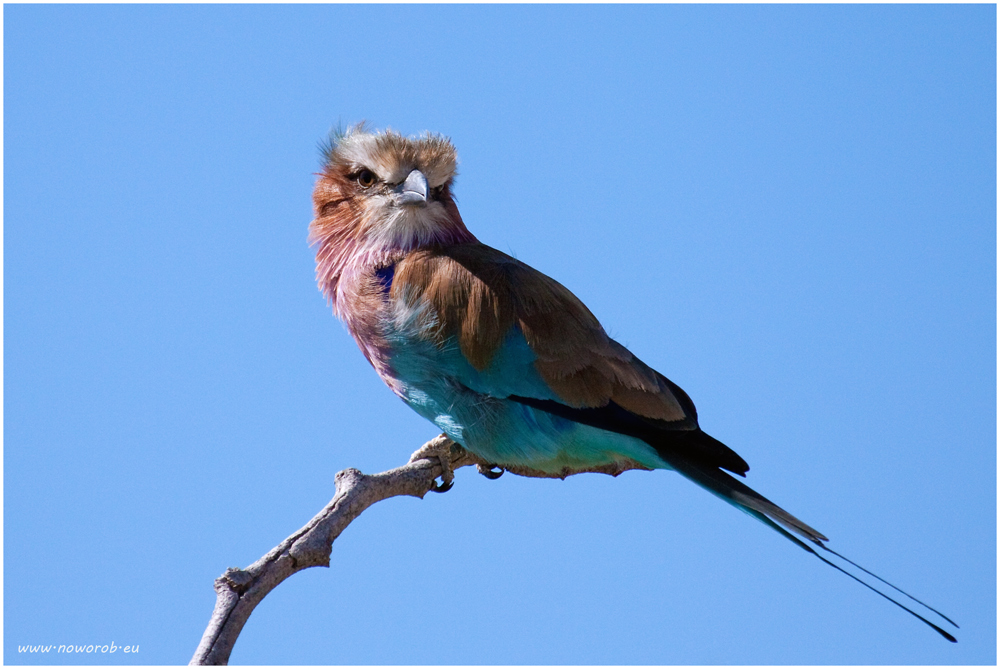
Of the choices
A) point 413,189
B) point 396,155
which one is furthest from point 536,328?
point 396,155

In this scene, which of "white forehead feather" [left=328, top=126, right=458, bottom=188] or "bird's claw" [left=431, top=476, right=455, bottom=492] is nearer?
"white forehead feather" [left=328, top=126, right=458, bottom=188]

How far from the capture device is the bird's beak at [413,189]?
3.50 m

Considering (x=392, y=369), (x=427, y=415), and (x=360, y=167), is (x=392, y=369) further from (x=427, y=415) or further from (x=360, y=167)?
(x=360, y=167)

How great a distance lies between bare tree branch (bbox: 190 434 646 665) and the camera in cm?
283

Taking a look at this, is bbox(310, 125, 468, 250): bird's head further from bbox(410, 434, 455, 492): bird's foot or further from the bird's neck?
bbox(410, 434, 455, 492): bird's foot

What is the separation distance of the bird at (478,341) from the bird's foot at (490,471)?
372mm

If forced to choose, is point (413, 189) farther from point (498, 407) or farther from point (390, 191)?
point (498, 407)

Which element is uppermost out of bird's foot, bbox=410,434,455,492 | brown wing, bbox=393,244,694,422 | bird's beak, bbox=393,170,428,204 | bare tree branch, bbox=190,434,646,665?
bird's beak, bbox=393,170,428,204

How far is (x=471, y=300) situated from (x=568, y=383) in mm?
438

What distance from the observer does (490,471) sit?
162 inches

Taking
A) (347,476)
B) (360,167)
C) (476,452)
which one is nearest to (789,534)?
(476,452)

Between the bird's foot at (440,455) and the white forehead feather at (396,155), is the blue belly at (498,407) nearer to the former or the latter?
the bird's foot at (440,455)

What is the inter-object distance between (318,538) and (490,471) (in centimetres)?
111

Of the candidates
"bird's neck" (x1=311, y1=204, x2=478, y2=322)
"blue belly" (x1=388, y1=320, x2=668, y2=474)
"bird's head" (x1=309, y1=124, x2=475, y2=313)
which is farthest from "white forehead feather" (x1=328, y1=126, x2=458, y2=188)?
"blue belly" (x1=388, y1=320, x2=668, y2=474)
